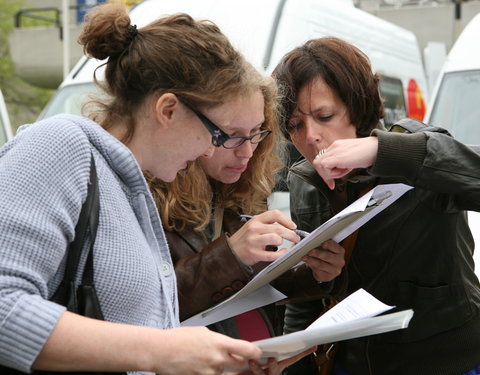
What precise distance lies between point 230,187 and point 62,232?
109 centimetres

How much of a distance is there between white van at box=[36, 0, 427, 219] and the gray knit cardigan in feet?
10.2

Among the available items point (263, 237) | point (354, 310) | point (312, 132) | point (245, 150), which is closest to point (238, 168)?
point (245, 150)

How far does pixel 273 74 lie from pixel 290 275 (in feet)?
2.20


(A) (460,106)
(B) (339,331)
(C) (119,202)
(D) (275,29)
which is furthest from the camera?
(D) (275,29)

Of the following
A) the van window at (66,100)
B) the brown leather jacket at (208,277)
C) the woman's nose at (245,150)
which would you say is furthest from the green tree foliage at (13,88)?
the brown leather jacket at (208,277)

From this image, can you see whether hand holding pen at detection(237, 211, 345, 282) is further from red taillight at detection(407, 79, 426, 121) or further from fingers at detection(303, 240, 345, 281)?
red taillight at detection(407, 79, 426, 121)

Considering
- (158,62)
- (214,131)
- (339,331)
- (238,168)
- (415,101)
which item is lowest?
(415,101)

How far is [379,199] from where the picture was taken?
1968mm

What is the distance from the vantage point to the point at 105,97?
6.38ft

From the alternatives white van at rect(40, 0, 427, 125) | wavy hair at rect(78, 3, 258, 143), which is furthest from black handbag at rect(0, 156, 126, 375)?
white van at rect(40, 0, 427, 125)

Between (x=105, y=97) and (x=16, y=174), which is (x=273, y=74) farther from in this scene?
(x=16, y=174)

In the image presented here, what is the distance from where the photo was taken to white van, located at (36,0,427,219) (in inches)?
217

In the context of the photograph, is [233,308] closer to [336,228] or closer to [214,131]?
[336,228]

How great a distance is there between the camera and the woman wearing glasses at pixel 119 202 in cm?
141
